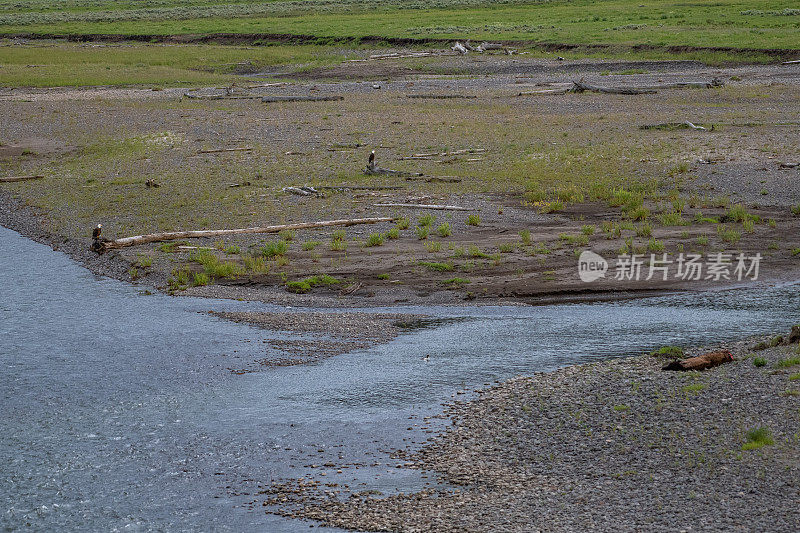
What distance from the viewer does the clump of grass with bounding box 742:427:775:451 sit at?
12.9m

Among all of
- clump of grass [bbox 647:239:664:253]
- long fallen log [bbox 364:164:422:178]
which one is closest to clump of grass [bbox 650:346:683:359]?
clump of grass [bbox 647:239:664:253]

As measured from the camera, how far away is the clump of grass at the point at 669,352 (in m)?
17.4

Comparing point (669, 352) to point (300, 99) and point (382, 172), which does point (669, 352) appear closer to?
point (382, 172)

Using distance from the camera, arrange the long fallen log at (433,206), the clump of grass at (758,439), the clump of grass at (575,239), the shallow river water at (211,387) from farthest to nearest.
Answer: the long fallen log at (433,206) → the clump of grass at (575,239) → the shallow river water at (211,387) → the clump of grass at (758,439)

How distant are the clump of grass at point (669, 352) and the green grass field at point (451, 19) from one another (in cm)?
5431

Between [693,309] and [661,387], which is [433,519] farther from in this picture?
[693,309]

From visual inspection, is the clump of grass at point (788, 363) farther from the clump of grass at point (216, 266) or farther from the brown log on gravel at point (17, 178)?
the brown log on gravel at point (17, 178)

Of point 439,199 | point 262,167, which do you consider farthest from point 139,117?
point 439,199

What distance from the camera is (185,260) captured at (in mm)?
25359

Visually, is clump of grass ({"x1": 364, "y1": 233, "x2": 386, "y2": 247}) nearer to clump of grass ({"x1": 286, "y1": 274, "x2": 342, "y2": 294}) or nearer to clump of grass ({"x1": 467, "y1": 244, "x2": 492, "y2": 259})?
clump of grass ({"x1": 286, "y1": 274, "x2": 342, "y2": 294})

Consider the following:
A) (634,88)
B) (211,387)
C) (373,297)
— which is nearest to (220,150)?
(373,297)

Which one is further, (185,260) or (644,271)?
A: (185,260)

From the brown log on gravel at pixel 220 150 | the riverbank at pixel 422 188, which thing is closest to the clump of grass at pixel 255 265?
the riverbank at pixel 422 188

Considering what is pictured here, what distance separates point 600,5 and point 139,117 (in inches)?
2741
